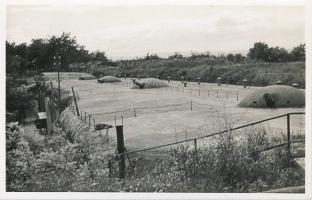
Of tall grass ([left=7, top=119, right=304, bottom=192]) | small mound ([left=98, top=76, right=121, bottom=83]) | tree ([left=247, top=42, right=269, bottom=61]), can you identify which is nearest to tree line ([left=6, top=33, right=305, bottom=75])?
tree ([left=247, top=42, right=269, bottom=61])

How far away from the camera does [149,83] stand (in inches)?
173

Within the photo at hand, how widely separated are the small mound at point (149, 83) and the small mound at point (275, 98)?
2.39ft

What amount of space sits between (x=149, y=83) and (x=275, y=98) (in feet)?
3.65

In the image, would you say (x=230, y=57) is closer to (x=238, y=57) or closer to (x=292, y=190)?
(x=238, y=57)

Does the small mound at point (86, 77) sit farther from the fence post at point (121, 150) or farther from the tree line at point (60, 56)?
the fence post at point (121, 150)

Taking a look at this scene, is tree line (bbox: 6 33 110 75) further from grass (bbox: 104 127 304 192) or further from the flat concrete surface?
the flat concrete surface

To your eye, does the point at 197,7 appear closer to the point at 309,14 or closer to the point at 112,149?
the point at 309,14

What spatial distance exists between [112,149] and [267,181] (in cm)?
131

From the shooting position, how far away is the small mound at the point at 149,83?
4379mm

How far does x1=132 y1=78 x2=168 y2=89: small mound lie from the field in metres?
0.04

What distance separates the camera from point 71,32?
4277 mm

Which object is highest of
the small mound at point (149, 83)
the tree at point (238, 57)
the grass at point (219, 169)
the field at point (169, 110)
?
the tree at point (238, 57)

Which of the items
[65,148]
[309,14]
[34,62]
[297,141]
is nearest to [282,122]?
[297,141]

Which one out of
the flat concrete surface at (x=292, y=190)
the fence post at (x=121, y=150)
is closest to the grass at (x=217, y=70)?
the fence post at (x=121, y=150)
